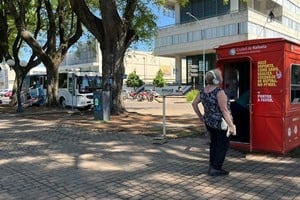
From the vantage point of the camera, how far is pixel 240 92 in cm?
944

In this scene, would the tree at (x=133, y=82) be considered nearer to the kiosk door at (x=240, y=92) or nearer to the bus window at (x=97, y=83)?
the bus window at (x=97, y=83)

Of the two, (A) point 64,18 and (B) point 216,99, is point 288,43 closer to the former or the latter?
(B) point 216,99

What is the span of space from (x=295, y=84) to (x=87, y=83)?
18442 millimetres

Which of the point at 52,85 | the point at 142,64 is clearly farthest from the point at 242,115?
the point at 142,64

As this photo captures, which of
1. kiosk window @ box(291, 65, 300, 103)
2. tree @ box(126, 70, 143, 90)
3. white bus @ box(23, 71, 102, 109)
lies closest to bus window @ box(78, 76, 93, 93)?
white bus @ box(23, 71, 102, 109)

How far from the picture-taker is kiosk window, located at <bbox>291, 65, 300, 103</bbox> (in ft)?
27.9

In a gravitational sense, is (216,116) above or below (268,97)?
below

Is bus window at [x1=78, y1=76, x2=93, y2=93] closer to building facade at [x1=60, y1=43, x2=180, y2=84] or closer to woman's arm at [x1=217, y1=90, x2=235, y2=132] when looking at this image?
woman's arm at [x1=217, y1=90, x2=235, y2=132]

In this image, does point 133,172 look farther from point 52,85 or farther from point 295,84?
point 52,85

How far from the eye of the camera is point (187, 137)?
11.0 meters

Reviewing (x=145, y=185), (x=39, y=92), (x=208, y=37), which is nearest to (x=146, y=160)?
(x=145, y=185)

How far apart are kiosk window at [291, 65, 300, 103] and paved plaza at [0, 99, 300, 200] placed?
1387 millimetres

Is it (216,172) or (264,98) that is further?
(264,98)

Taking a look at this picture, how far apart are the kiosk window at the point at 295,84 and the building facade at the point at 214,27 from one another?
1959 inches
